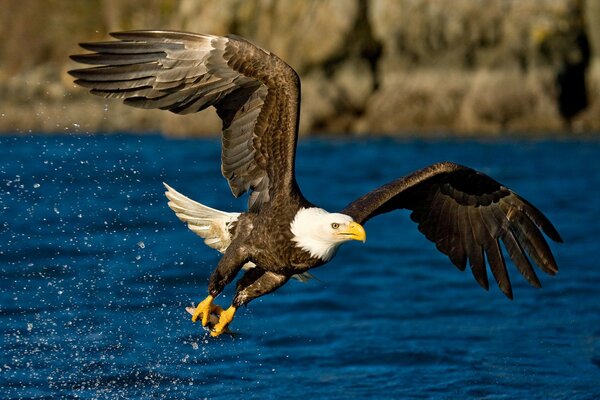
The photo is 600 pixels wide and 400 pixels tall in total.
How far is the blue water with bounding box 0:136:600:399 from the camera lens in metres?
7.31

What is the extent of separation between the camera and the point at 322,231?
19.7ft

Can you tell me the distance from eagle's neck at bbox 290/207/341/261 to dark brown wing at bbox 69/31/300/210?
24 centimetres

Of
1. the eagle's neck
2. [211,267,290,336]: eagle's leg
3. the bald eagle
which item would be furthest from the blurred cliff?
the eagle's neck

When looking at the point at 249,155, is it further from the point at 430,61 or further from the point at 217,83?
the point at 430,61

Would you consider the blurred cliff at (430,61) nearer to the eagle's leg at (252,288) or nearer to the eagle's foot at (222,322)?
the eagle's leg at (252,288)

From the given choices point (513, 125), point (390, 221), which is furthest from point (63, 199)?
point (513, 125)

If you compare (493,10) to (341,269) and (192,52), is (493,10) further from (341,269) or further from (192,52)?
(192,52)

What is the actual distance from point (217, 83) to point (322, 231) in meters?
0.99

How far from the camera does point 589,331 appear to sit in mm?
8977

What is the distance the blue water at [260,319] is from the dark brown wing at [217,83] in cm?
173

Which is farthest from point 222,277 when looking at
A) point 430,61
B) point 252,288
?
point 430,61

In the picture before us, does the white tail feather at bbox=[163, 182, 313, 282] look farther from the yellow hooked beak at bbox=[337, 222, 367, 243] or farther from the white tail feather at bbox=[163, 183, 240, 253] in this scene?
the yellow hooked beak at bbox=[337, 222, 367, 243]

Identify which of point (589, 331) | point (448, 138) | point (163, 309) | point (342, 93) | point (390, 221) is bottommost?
point (589, 331)

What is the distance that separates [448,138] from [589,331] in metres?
19.3
